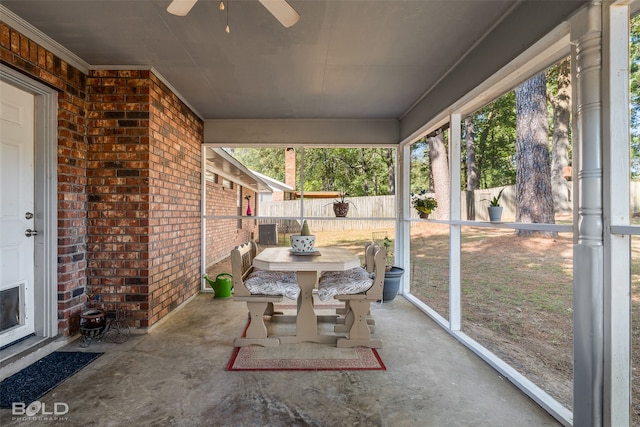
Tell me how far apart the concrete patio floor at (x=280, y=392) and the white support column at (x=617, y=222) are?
1.53 feet

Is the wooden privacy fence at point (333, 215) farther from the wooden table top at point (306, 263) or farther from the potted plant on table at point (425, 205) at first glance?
the wooden table top at point (306, 263)

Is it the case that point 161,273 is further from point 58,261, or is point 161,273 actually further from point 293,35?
point 293,35

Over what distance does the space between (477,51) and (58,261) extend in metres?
3.91

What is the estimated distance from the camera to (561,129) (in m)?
3.83

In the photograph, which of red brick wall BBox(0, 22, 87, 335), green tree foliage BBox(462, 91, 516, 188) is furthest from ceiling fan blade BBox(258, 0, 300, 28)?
green tree foliage BBox(462, 91, 516, 188)

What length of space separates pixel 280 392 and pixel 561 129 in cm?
428

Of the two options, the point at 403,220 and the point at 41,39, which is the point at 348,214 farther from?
the point at 41,39

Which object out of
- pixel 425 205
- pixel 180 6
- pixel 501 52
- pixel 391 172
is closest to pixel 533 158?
pixel 425 205

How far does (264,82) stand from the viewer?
10.9 feet

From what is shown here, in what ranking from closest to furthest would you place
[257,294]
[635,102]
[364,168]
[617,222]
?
1. [617,222]
2. [635,102]
3. [257,294]
4. [364,168]

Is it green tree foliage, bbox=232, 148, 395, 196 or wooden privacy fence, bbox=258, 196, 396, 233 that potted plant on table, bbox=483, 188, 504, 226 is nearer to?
wooden privacy fence, bbox=258, 196, 396, 233

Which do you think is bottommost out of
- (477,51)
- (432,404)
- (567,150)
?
(432,404)

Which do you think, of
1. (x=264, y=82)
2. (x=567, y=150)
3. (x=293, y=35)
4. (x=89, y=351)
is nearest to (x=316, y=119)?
(x=264, y=82)

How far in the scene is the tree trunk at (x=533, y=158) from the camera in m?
3.30
